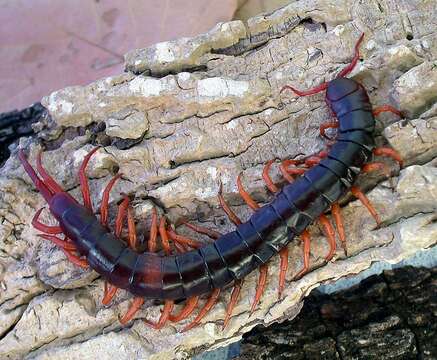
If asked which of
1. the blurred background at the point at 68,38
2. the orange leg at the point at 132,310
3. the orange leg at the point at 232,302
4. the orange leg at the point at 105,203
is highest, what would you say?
the blurred background at the point at 68,38

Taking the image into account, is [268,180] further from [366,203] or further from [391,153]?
[391,153]

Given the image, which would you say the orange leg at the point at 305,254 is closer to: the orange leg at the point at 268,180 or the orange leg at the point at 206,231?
the orange leg at the point at 268,180

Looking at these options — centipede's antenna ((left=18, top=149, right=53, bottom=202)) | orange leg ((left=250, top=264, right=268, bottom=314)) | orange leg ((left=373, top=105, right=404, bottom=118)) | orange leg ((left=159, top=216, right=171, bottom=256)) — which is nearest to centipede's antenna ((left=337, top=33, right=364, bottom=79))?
orange leg ((left=373, top=105, right=404, bottom=118))

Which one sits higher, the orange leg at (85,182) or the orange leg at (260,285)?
the orange leg at (85,182)

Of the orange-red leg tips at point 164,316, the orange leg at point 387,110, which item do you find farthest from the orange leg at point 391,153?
the orange-red leg tips at point 164,316

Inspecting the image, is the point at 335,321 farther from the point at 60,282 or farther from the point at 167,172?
the point at 60,282

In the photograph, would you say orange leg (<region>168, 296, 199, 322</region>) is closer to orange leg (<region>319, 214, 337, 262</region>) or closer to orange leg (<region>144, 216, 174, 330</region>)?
orange leg (<region>144, 216, 174, 330</region>)

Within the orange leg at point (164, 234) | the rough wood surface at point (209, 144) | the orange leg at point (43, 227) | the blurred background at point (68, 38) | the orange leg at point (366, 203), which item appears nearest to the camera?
the orange leg at point (366, 203)
